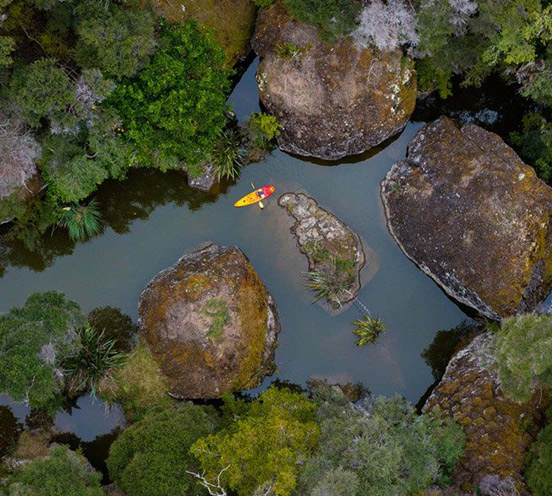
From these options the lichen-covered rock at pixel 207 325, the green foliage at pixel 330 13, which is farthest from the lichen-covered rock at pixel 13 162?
the green foliage at pixel 330 13

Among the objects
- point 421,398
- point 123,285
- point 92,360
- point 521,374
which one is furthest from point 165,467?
point 521,374

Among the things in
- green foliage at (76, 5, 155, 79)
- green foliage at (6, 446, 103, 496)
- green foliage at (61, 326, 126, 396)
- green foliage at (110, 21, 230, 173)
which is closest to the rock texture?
green foliage at (110, 21, 230, 173)

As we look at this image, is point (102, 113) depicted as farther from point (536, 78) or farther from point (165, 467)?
point (536, 78)

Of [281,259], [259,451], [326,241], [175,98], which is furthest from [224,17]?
[259,451]

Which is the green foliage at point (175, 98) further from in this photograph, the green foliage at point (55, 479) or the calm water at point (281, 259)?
the green foliage at point (55, 479)

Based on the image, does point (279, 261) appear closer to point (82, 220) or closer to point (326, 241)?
point (326, 241)

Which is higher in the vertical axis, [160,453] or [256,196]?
[256,196]

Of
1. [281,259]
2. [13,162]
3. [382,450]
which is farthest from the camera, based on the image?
[281,259]
